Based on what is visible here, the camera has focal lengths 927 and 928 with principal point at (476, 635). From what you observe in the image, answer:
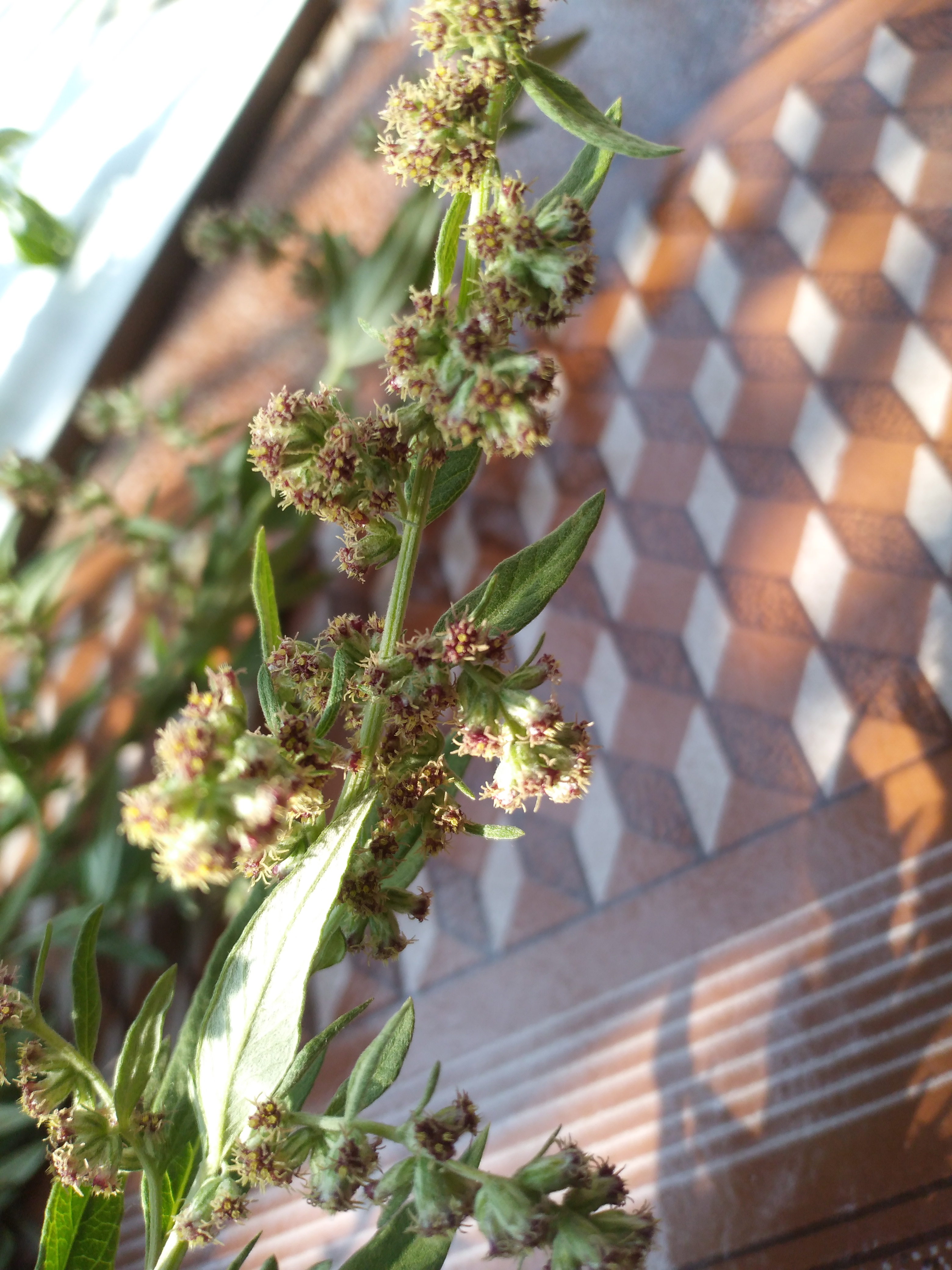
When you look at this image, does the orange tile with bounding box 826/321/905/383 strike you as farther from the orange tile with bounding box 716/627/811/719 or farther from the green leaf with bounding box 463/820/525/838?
the green leaf with bounding box 463/820/525/838

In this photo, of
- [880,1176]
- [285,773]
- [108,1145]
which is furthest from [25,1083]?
[880,1176]

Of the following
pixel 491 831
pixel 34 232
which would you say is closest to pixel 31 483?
pixel 34 232

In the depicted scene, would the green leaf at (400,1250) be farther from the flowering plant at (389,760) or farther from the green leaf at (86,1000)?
the green leaf at (86,1000)

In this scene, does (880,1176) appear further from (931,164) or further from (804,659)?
(931,164)

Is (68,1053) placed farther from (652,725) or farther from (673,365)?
(673,365)

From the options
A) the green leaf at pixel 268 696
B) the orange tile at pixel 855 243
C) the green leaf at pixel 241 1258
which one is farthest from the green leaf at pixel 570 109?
the orange tile at pixel 855 243

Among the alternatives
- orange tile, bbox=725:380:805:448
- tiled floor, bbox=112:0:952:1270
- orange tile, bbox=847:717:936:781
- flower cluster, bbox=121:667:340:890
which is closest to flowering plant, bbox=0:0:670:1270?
flower cluster, bbox=121:667:340:890
